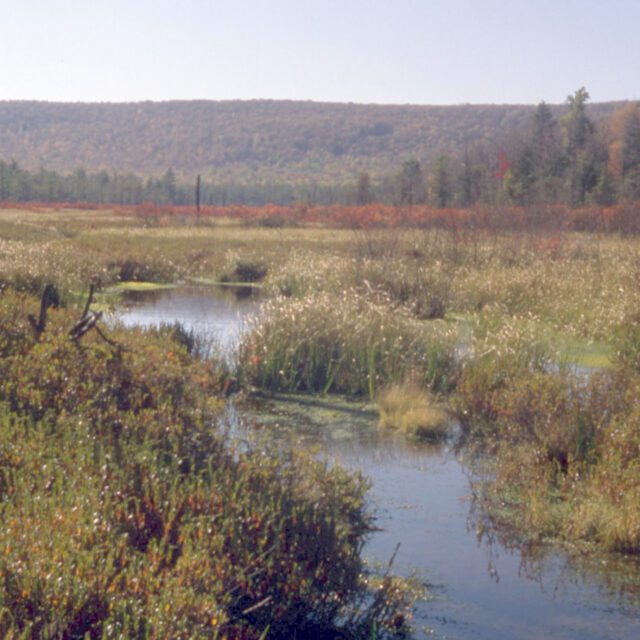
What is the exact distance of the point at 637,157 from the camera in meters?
53.2

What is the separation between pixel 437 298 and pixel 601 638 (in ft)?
36.6

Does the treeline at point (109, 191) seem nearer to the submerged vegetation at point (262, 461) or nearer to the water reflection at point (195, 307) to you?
the water reflection at point (195, 307)

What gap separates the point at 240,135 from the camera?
156125 millimetres

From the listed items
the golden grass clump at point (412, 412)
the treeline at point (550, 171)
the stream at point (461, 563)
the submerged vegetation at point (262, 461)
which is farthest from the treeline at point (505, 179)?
the stream at point (461, 563)

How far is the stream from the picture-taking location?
4789 mm

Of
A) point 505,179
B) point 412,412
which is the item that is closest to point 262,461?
point 412,412

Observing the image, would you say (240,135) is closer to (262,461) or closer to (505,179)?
(505,179)

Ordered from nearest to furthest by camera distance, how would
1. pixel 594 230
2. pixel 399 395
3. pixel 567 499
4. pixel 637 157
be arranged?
pixel 567 499, pixel 399 395, pixel 594 230, pixel 637 157

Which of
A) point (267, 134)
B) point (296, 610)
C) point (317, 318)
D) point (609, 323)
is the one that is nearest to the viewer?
point (296, 610)

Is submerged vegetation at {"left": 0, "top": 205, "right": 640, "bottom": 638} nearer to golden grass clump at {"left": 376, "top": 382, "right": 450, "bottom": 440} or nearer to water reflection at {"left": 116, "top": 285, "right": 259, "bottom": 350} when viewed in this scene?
golden grass clump at {"left": 376, "top": 382, "right": 450, "bottom": 440}

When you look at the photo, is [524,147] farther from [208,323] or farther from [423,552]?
[423,552]

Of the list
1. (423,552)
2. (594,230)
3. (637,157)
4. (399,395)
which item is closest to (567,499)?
(423,552)

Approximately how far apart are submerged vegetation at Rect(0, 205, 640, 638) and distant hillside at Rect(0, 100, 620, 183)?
129 meters

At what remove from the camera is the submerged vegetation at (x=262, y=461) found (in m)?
3.64
